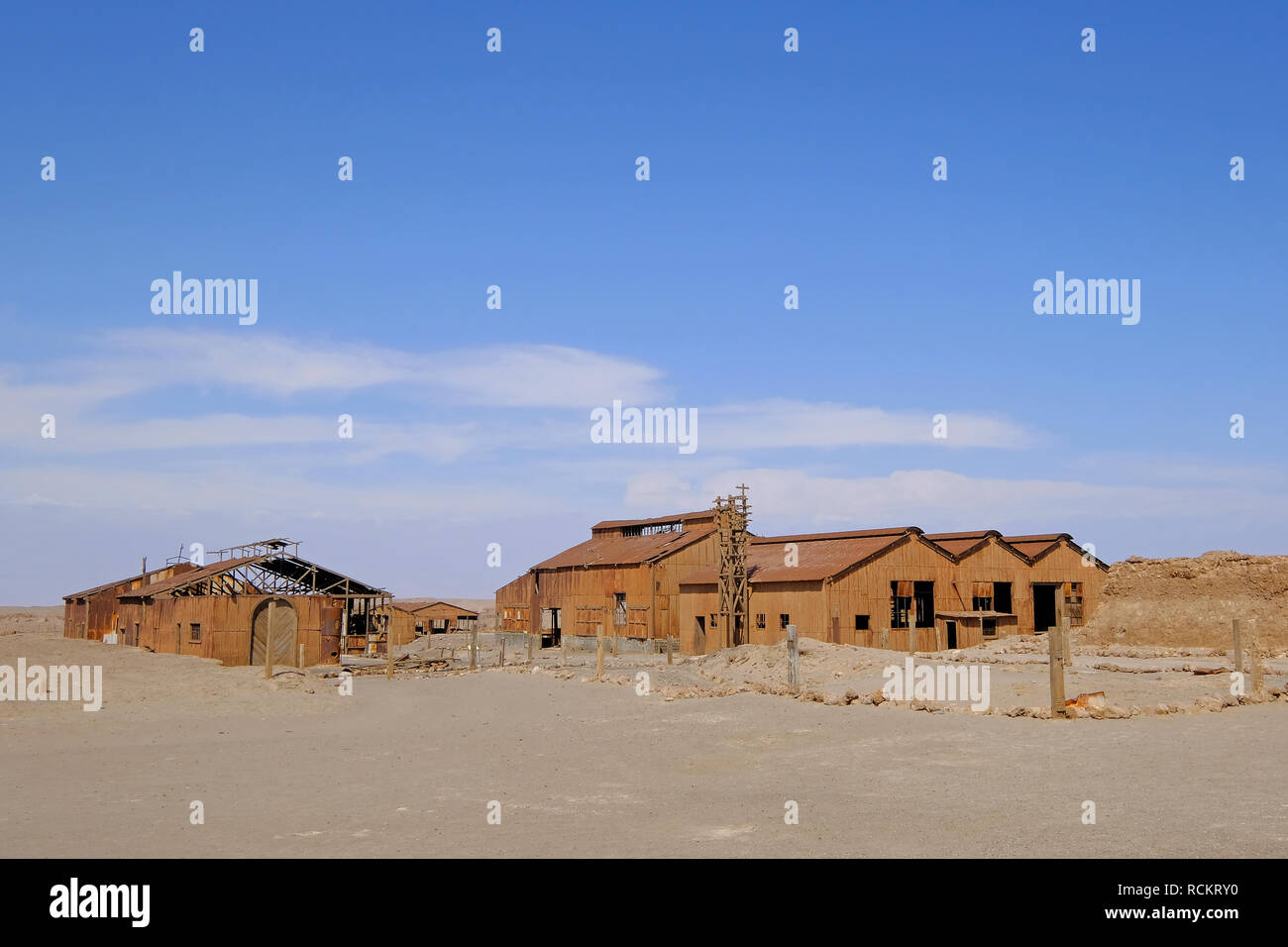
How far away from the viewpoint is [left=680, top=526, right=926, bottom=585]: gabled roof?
184ft

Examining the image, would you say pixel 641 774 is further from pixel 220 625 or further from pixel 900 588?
pixel 900 588

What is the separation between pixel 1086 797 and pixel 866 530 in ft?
148

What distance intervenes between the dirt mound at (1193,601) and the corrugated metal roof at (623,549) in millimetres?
26910

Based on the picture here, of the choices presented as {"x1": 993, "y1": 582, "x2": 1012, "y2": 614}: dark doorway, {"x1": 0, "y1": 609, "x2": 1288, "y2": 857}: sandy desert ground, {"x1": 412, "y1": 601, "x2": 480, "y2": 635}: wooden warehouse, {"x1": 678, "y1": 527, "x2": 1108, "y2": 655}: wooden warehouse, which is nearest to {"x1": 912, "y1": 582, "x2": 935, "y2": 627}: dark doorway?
{"x1": 678, "y1": 527, "x2": 1108, "y2": 655}: wooden warehouse

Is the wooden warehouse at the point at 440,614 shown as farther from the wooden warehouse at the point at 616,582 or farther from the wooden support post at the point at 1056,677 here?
the wooden support post at the point at 1056,677

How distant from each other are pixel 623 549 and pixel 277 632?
3046cm

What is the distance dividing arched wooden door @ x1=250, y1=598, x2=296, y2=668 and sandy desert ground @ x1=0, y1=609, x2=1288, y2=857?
9945mm

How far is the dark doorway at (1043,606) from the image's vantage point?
67.2m

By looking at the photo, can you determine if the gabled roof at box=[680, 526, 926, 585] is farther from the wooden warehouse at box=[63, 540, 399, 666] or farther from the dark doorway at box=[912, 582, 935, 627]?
the wooden warehouse at box=[63, 540, 399, 666]

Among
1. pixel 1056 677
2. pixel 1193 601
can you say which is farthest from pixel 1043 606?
pixel 1056 677
